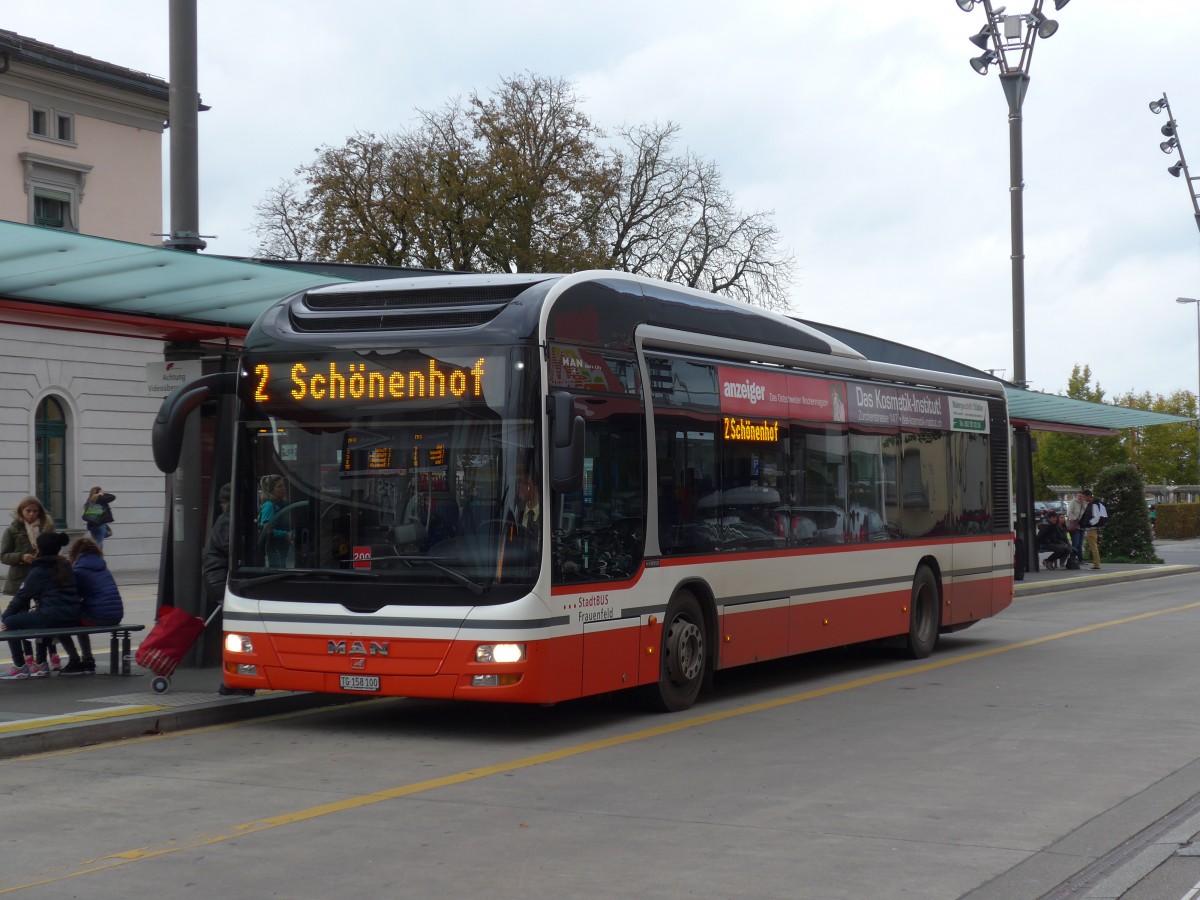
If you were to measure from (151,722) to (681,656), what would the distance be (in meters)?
3.76

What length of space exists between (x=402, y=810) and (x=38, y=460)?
26.0m

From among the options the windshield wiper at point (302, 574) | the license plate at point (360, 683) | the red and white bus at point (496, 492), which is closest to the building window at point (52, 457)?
the red and white bus at point (496, 492)

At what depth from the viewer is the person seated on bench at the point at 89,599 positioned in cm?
1316

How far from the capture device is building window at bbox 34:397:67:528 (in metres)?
31.5

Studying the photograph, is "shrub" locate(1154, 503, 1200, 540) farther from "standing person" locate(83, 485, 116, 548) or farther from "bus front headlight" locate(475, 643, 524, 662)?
"bus front headlight" locate(475, 643, 524, 662)

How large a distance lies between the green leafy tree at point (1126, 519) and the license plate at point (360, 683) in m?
30.0

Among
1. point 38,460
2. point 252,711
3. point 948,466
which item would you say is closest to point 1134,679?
point 948,466

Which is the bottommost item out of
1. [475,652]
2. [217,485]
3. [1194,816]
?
[1194,816]

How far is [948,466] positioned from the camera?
1639 centimetres

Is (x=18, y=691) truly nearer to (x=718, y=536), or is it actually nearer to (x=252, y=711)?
(x=252, y=711)

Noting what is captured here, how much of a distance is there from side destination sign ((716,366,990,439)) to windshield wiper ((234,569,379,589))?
3.42 m

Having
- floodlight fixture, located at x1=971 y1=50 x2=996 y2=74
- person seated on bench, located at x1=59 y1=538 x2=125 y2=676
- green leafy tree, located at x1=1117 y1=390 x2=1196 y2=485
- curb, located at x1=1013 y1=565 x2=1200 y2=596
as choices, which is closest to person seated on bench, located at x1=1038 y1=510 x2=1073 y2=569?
curb, located at x1=1013 y1=565 x2=1200 y2=596

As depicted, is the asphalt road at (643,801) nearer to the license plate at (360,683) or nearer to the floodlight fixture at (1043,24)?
the license plate at (360,683)

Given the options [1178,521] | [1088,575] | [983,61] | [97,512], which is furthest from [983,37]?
[1178,521]
